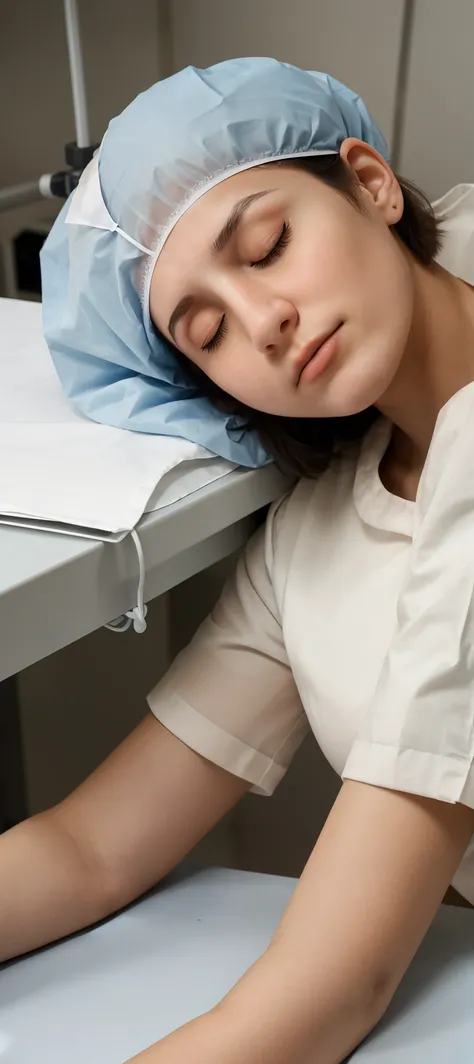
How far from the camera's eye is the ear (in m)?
0.79

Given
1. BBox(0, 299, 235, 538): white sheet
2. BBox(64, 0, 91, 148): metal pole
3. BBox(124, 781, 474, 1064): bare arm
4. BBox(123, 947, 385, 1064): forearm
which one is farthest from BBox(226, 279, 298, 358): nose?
BBox(64, 0, 91, 148): metal pole

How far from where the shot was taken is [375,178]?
2.67ft

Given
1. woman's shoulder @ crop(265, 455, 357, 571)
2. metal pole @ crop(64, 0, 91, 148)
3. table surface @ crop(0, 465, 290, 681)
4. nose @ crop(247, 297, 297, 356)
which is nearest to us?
table surface @ crop(0, 465, 290, 681)

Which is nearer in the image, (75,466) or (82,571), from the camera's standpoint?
(82,571)

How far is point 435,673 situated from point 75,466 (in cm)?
32

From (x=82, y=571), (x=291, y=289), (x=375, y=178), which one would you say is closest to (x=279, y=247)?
(x=291, y=289)

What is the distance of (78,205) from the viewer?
0.83 m

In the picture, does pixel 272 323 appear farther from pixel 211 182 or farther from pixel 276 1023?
pixel 276 1023

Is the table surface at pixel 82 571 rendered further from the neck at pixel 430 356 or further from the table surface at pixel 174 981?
the table surface at pixel 174 981

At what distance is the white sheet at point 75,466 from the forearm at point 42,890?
1.07ft

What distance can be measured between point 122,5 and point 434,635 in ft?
3.60

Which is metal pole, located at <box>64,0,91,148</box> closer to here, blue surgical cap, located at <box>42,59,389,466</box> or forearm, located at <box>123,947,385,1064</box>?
blue surgical cap, located at <box>42,59,389,466</box>

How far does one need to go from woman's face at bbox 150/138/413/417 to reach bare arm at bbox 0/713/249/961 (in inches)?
13.4

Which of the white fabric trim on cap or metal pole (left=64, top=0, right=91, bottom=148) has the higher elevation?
metal pole (left=64, top=0, right=91, bottom=148)
